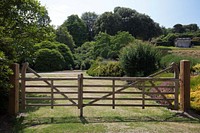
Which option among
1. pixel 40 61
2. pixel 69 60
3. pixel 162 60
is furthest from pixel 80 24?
pixel 162 60

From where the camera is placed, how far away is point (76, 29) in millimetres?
68062

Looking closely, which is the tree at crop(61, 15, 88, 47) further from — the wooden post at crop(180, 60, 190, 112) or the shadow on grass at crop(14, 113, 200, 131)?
the shadow on grass at crop(14, 113, 200, 131)

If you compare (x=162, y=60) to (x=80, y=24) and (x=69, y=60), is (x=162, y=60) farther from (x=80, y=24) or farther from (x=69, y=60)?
(x=80, y=24)

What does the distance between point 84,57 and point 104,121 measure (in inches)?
1672

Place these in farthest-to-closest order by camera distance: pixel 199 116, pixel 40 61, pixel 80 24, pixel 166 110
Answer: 1. pixel 80 24
2. pixel 40 61
3. pixel 166 110
4. pixel 199 116

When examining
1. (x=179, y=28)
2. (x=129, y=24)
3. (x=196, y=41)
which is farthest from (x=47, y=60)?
(x=179, y=28)

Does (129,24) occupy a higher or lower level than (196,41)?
higher

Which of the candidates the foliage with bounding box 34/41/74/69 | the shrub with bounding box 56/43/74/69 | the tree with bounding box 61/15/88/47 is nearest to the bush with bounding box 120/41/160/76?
the foliage with bounding box 34/41/74/69

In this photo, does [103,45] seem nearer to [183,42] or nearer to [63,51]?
[63,51]

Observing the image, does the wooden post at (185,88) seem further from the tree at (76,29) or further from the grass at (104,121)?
the tree at (76,29)

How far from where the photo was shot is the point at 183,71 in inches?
425

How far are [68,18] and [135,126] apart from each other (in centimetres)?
6420

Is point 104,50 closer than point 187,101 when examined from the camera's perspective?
No

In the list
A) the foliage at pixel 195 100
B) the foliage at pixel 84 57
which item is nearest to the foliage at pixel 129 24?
the foliage at pixel 84 57
